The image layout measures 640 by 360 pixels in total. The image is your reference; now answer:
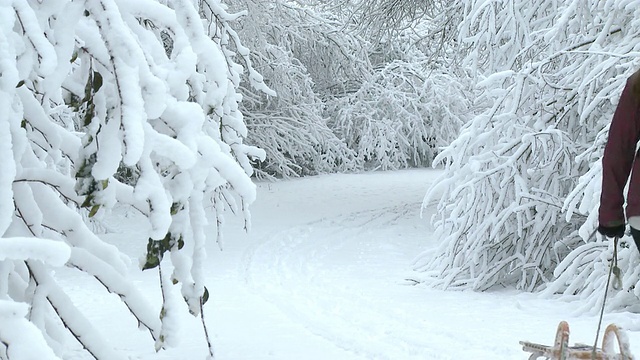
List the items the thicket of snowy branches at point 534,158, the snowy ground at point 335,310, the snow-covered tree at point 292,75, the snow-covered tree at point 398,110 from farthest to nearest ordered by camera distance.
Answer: the snow-covered tree at point 398,110, the snow-covered tree at point 292,75, the thicket of snowy branches at point 534,158, the snowy ground at point 335,310

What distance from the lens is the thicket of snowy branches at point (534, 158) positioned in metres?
6.60

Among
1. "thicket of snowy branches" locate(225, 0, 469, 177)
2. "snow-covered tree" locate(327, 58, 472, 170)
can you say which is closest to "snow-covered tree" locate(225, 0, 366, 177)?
"thicket of snowy branches" locate(225, 0, 469, 177)

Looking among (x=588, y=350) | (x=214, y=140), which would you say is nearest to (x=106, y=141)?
(x=214, y=140)

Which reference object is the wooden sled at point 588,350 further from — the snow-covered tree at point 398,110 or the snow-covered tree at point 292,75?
the snow-covered tree at point 398,110

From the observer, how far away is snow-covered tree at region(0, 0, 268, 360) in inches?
91.9

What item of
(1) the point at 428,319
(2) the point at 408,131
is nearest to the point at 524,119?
(1) the point at 428,319

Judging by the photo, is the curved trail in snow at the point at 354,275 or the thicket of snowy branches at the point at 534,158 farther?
the thicket of snowy branches at the point at 534,158

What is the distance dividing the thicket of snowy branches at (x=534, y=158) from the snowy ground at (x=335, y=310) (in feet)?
1.17

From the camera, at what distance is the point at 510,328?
5.76 meters

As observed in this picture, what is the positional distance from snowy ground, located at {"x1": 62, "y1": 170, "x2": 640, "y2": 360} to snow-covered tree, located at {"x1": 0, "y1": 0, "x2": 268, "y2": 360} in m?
2.19

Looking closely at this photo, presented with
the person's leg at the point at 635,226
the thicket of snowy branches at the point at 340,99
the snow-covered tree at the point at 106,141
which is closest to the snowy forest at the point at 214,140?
the snow-covered tree at the point at 106,141

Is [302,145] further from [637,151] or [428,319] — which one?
[637,151]

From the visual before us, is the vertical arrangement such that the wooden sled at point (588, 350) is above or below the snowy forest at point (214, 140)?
below

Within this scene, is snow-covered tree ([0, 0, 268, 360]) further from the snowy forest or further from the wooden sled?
the wooden sled
